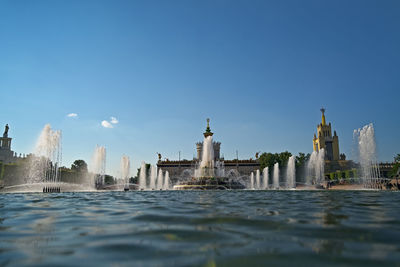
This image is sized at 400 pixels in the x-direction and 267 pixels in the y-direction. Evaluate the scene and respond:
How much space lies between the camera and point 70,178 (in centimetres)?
5888

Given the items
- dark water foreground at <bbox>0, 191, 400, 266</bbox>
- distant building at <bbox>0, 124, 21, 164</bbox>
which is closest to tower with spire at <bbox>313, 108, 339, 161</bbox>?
dark water foreground at <bbox>0, 191, 400, 266</bbox>

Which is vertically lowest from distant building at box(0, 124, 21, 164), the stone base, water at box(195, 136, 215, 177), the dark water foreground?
the stone base

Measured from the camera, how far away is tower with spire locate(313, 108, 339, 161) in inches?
3885

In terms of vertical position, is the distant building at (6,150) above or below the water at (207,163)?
above

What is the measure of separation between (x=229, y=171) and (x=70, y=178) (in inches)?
1731

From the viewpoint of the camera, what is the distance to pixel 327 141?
100188 millimetres

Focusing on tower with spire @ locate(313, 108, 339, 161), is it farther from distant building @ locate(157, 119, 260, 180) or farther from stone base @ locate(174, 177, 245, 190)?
stone base @ locate(174, 177, 245, 190)

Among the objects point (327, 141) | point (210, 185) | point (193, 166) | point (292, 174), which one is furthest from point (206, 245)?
point (327, 141)

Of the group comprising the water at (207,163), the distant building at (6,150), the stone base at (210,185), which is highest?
the distant building at (6,150)

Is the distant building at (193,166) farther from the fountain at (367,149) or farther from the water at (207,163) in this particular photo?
the fountain at (367,149)

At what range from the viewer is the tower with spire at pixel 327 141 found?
98688mm

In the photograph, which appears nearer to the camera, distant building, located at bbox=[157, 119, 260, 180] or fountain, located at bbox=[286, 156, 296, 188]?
fountain, located at bbox=[286, 156, 296, 188]

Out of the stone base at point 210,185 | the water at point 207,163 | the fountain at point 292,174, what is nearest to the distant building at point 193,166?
the fountain at point 292,174

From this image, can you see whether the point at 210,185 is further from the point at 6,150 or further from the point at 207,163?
the point at 6,150
